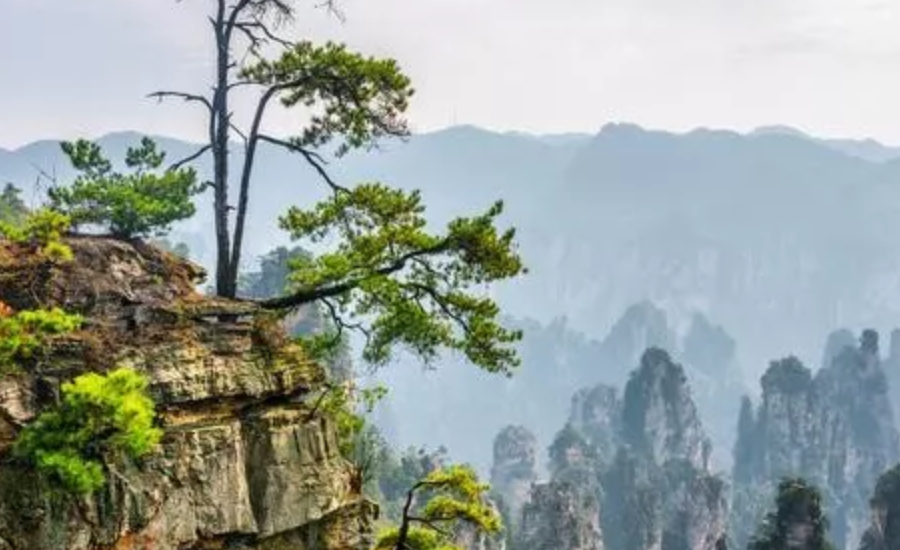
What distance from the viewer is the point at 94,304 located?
49.7ft

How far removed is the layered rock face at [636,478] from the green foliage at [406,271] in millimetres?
57912

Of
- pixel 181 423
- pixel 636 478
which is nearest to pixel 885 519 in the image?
pixel 636 478

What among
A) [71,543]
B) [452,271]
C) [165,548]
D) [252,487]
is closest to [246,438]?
[252,487]

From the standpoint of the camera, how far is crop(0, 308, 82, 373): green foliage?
516 inches

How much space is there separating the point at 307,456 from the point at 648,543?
7797cm

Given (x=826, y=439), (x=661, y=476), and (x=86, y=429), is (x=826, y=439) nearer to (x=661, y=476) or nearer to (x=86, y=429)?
(x=661, y=476)

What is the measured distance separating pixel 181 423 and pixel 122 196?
495 centimetres

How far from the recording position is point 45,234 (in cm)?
1562

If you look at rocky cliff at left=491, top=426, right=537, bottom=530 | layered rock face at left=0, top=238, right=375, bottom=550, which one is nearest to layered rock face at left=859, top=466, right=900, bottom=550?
layered rock face at left=0, top=238, right=375, bottom=550

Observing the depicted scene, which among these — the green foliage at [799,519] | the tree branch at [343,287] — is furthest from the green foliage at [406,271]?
the green foliage at [799,519]

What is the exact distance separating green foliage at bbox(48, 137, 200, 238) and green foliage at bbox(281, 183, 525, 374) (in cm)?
272

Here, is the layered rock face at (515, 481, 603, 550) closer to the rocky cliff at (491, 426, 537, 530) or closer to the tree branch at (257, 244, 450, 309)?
the rocky cliff at (491, 426, 537, 530)

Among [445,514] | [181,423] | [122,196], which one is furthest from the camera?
[122,196]

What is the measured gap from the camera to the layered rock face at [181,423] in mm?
13055
